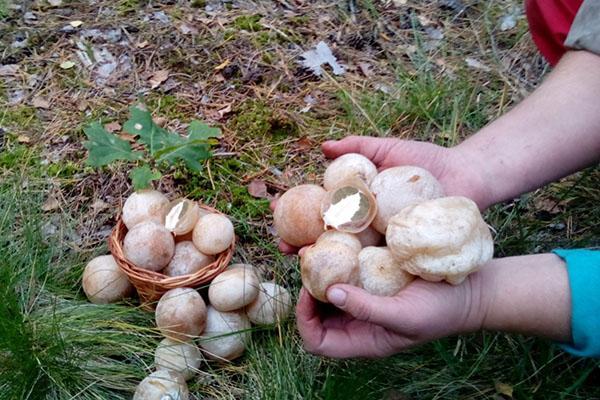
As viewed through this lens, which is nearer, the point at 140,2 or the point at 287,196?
the point at 287,196

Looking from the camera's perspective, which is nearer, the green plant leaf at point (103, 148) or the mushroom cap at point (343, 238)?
the mushroom cap at point (343, 238)

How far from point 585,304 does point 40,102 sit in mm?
2598

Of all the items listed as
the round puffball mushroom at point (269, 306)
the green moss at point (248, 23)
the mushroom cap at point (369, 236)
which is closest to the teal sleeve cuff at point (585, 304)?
the mushroom cap at point (369, 236)

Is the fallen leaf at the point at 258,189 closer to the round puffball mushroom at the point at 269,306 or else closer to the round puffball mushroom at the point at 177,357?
the round puffball mushroom at the point at 269,306

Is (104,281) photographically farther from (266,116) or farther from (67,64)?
(67,64)

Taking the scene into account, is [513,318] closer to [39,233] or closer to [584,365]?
[584,365]

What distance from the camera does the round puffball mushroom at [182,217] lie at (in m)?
2.12

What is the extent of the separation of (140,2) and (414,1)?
161 centimetres

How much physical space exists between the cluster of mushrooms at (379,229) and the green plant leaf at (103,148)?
2.34 ft

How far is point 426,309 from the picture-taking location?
1538mm

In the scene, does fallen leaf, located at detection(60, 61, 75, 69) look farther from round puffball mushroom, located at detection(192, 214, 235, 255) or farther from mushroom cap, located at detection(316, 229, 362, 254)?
mushroom cap, located at detection(316, 229, 362, 254)

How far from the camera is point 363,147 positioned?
203cm

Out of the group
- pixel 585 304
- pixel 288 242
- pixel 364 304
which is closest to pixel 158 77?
pixel 288 242

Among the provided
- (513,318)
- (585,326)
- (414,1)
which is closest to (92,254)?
(513,318)
